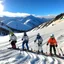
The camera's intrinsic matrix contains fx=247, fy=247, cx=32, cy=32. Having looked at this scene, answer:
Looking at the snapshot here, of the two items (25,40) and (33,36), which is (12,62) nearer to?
(25,40)

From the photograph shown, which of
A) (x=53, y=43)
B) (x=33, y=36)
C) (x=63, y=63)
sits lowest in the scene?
(x=63, y=63)

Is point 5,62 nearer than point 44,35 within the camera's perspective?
Yes

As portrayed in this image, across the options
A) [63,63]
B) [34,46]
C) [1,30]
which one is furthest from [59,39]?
[1,30]

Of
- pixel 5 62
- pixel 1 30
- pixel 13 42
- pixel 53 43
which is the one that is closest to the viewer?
pixel 5 62

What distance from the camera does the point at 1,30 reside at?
158 meters

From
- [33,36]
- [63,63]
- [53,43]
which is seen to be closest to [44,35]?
[33,36]

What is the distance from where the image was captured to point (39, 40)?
2452 cm

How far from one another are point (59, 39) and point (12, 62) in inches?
868

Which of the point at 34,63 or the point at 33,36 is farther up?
the point at 33,36

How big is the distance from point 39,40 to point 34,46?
33.7 feet

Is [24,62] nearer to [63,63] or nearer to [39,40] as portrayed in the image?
[63,63]

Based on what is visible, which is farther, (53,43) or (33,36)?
(33,36)

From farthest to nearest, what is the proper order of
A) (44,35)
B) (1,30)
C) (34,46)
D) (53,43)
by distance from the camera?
1. (1,30)
2. (44,35)
3. (34,46)
4. (53,43)

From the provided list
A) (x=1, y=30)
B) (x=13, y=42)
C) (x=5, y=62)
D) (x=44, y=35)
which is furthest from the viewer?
(x=1, y=30)
